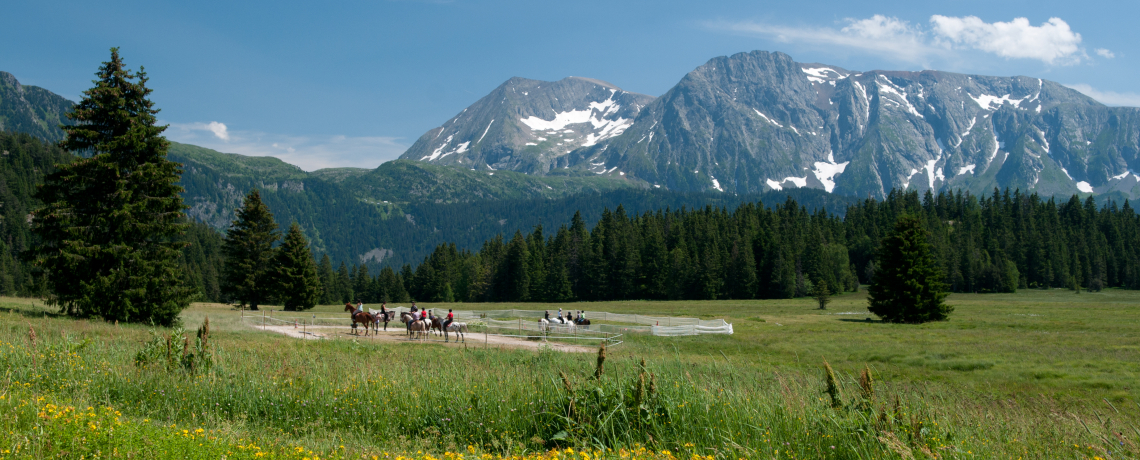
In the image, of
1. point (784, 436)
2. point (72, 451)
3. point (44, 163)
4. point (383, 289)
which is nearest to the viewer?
point (72, 451)

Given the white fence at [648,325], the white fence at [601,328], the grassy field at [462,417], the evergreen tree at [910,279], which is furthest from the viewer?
the evergreen tree at [910,279]

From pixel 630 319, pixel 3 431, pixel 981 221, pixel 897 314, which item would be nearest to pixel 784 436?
pixel 3 431

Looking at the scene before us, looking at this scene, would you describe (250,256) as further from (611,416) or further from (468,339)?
(611,416)

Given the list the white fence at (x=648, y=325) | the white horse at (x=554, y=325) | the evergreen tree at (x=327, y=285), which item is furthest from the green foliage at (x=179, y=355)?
the evergreen tree at (x=327, y=285)

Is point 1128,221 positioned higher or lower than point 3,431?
higher

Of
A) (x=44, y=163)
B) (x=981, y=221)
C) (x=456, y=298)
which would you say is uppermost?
(x=44, y=163)

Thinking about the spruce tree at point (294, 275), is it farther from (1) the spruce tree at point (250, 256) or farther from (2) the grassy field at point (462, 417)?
(2) the grassy field at point (462, 417)

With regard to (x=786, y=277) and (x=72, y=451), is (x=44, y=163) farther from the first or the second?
(x=72, y=451)

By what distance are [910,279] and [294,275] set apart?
51669 millimetres

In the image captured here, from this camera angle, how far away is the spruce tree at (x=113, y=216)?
2605 centimetres

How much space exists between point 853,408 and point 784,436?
929 millimetres

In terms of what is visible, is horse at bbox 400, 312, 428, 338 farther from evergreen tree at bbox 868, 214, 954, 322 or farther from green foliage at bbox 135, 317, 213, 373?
evergreen tree at bbox 868, 214, 954, 322

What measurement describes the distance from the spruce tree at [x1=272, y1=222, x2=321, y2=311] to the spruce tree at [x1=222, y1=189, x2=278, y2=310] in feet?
3.70

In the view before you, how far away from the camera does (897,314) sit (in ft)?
150
